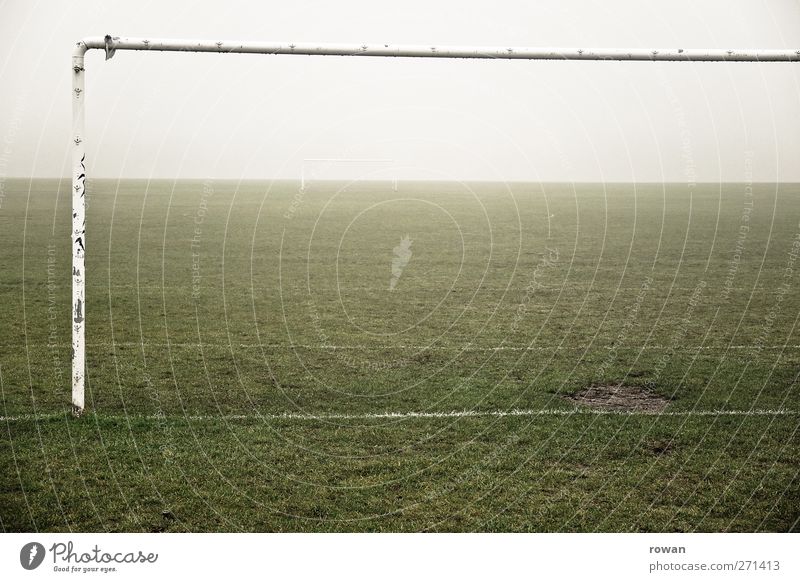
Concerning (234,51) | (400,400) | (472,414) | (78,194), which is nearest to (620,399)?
(472,414)

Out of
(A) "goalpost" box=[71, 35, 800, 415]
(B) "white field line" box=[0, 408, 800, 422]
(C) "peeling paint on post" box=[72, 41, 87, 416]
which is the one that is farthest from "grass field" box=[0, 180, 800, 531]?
(A) "goalpost" box=[71, 35, 800, 415]

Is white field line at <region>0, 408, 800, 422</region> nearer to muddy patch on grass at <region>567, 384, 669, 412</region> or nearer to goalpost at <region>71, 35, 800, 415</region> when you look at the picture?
muddy patch on grass at <region>567, 384, 669, 412</region>

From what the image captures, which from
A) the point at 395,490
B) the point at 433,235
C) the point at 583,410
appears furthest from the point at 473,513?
the point at 433,235

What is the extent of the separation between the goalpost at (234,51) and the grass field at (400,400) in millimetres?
1079

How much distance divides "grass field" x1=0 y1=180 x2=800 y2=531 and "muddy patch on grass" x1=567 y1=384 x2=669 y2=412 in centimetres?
4

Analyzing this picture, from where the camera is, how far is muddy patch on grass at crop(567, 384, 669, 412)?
6.99m

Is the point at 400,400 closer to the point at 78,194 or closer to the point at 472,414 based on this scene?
the point at 472,414

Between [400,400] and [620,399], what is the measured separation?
1.94m

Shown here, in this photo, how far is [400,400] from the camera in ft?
23.7

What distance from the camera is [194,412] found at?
671 centimetres

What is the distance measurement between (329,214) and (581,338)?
77.6ft

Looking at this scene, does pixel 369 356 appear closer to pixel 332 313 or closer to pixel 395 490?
pixel 332 313

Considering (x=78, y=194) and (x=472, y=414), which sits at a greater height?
(x=78, y=194)

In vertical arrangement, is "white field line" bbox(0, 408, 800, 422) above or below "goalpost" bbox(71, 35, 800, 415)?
below
